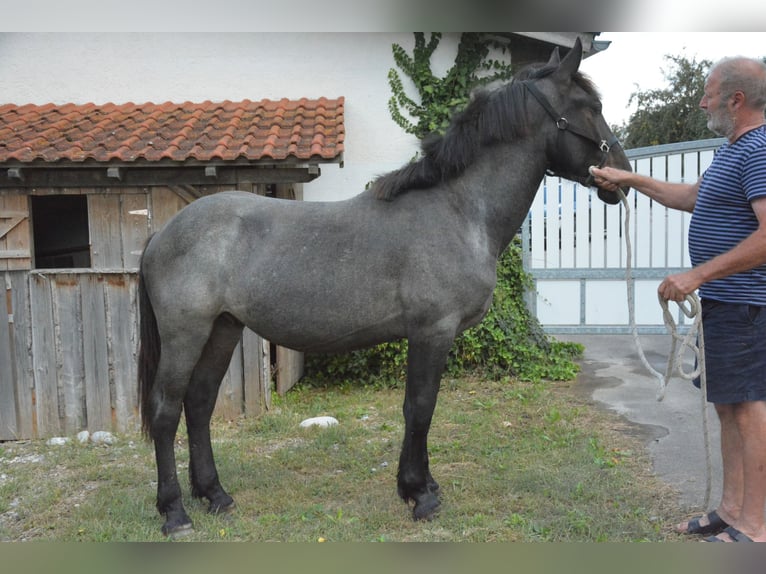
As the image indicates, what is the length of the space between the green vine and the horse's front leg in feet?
11.3

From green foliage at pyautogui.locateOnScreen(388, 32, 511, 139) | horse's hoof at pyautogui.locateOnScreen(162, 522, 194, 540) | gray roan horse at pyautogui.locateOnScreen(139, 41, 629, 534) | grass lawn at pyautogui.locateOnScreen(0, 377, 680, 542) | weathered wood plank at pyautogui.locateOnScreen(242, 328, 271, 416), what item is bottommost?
grass lawn at pyautogui.locateOnScreen(0, 377, 680, 542)

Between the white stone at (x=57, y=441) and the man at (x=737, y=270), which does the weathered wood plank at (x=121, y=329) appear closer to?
the white stone at (x=57, y=441)

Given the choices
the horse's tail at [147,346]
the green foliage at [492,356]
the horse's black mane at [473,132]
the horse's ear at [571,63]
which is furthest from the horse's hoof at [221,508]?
the green foliage at [492,356]

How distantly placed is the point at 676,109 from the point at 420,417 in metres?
13.7

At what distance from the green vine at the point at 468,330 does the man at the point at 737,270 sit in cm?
414

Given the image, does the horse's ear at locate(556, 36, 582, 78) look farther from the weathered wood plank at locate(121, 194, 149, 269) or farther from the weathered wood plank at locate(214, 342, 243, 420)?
the weathered wood plank at locate(121, 194, 149, 269)

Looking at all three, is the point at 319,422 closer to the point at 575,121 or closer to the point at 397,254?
the point at 397,254

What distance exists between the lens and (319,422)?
5.50 m

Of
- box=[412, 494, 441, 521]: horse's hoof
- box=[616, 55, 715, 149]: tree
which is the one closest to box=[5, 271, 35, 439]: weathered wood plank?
box=[412, 494, 441, 521]: horse's hoof

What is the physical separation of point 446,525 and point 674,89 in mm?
14323

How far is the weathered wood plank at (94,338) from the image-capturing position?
18.4 ft

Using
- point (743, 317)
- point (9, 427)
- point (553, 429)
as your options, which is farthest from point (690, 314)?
point (9, 427)

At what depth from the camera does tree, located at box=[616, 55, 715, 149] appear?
1373cm

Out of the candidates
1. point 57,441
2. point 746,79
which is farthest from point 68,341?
point 746,79
